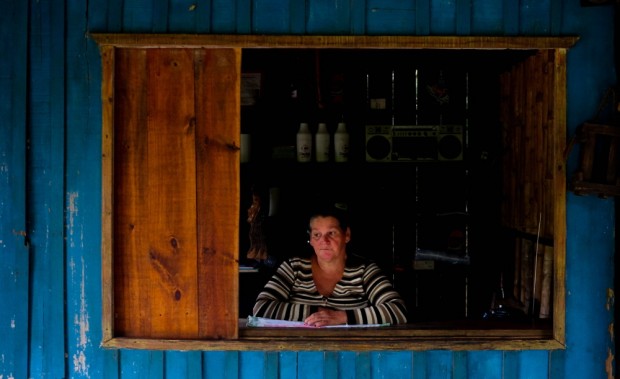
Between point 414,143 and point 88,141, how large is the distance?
9.52ft

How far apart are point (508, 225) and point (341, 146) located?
1376 millimetres

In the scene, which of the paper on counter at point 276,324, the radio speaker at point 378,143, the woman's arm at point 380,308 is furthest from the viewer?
the radio speaker at point 378,143

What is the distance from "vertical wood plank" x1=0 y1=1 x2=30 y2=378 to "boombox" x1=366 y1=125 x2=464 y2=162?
2.86 meters

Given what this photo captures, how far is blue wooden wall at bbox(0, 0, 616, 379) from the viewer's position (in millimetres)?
3387

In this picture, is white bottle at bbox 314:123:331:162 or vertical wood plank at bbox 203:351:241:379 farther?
white bottle at bbox 314:123:331:162

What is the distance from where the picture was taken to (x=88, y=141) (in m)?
3.40

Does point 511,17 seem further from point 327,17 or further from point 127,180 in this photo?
point 127,180

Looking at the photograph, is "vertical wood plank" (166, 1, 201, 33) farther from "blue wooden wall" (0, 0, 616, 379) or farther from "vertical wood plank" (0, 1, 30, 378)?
"vertical wood plank" (0, 1, 30, 378)

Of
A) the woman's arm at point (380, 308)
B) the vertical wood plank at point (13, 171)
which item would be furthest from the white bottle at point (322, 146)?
the vertical wood plank at point (13, 171)

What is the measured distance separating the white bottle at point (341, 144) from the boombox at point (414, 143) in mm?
201

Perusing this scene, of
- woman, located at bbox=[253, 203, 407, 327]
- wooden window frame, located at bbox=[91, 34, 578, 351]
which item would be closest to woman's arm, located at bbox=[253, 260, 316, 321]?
woman, located at bbox=[253, 203, 407, 327]

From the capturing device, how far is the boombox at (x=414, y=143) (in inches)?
220

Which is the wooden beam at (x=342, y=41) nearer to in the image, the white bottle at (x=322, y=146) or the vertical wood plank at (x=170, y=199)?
the vertical wood plank at (x=170, y=199)

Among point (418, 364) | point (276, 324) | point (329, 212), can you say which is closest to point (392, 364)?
point (418, 364)
